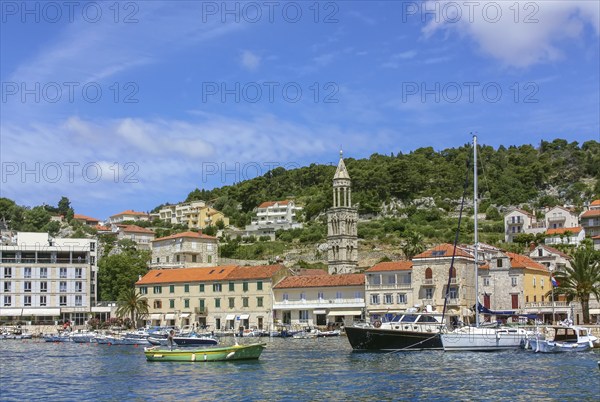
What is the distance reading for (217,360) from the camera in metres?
54.2

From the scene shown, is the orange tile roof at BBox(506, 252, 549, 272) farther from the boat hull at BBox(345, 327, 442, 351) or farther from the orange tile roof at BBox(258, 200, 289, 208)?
the orange tile roof at BBox(258, 200, 289, 208)

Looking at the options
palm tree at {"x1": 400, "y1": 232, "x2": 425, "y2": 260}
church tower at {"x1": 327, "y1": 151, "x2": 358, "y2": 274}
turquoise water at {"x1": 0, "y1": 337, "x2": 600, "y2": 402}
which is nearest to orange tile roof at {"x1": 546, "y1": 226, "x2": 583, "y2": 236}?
palm tree at {"x1": 400, "y1": 232, "x2": 425, "y2": 260}

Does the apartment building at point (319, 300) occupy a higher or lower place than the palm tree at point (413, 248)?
lower

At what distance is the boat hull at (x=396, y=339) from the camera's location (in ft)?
197

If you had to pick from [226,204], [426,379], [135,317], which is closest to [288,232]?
[226,204]

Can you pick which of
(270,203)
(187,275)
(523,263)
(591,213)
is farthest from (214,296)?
(270,203)

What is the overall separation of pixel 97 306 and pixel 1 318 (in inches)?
504

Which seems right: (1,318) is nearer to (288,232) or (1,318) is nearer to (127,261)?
(127,261)

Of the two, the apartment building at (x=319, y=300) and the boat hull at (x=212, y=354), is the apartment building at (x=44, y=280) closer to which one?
the apartment building at (x=319, y=300)

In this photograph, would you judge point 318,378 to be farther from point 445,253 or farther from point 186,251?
point 186,251

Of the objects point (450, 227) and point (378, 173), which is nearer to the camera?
point (450, 227)

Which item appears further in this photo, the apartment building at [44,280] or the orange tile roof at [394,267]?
the apartment building at [44,280]

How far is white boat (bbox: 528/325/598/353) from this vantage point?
60.1 m

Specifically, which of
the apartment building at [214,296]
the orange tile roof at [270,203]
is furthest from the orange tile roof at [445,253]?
the orange tile roof at [270,203]
